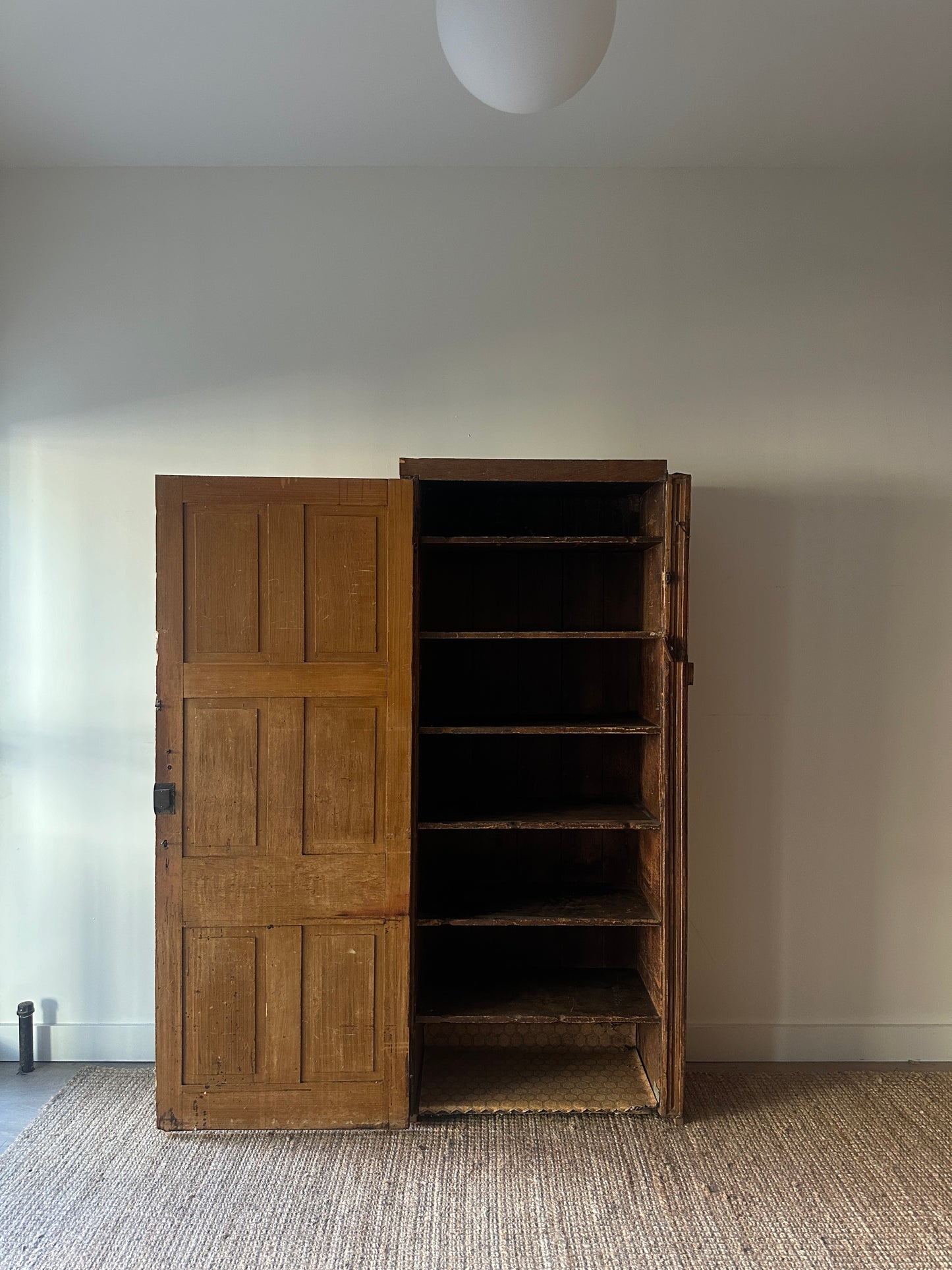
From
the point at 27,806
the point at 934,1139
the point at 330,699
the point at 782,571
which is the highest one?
the point at 782,571

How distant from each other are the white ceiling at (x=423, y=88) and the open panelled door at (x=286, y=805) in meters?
1.21

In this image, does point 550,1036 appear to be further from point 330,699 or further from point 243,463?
point 243,463

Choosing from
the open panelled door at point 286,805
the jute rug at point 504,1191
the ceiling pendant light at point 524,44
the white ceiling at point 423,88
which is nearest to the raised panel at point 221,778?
the open panelled door at point 286,805

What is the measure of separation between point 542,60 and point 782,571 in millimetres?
1909

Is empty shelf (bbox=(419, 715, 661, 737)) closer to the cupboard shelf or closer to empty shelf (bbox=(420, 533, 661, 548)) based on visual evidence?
the cupboard shelf

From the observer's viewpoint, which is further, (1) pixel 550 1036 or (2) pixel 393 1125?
(1) pixel 550 1036

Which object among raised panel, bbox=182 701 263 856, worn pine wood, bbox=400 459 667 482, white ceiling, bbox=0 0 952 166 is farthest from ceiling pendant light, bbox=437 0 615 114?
raised panel, bbox=182 701 263 856

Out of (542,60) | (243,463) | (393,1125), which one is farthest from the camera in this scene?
(243,463)

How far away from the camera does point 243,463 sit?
2.94m

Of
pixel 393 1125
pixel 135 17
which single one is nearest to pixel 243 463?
pixel 135 17

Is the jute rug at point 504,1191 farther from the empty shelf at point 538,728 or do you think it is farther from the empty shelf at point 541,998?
the empty shelf at point 538,728

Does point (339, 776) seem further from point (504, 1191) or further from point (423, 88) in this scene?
point (423, 88)

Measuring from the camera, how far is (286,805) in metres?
2.53

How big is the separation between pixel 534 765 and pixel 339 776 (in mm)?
762
